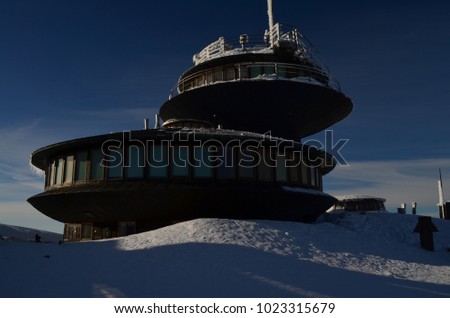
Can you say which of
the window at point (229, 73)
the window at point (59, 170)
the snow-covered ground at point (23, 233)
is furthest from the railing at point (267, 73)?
the snow-covered ground at point (23, 233)

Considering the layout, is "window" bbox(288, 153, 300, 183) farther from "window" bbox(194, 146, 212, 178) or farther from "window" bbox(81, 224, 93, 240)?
"window" bbox(81, 224, 93, 240)

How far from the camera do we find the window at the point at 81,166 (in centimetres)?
2397

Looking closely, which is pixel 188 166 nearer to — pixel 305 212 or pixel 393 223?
pixel 305 212

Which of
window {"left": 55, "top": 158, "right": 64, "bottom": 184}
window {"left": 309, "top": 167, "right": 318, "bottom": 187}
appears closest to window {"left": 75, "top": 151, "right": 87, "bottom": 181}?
window {"left": 55, "top": 158, "right": 64, "bottom": 184}

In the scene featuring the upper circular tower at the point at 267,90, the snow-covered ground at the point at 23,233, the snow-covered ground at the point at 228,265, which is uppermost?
the upper circular tower at the point at 267,90

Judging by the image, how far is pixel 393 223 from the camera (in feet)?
102

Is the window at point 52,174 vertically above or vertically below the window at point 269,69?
below

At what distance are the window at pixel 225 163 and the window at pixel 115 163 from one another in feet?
19.0

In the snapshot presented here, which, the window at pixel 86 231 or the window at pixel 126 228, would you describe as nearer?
the window at pixel 126 228

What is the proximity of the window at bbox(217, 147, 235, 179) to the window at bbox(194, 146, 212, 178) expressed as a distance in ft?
1.95

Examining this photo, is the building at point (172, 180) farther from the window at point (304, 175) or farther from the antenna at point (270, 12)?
the antenna at point (270, 12)

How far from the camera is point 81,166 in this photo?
79.4 feet
